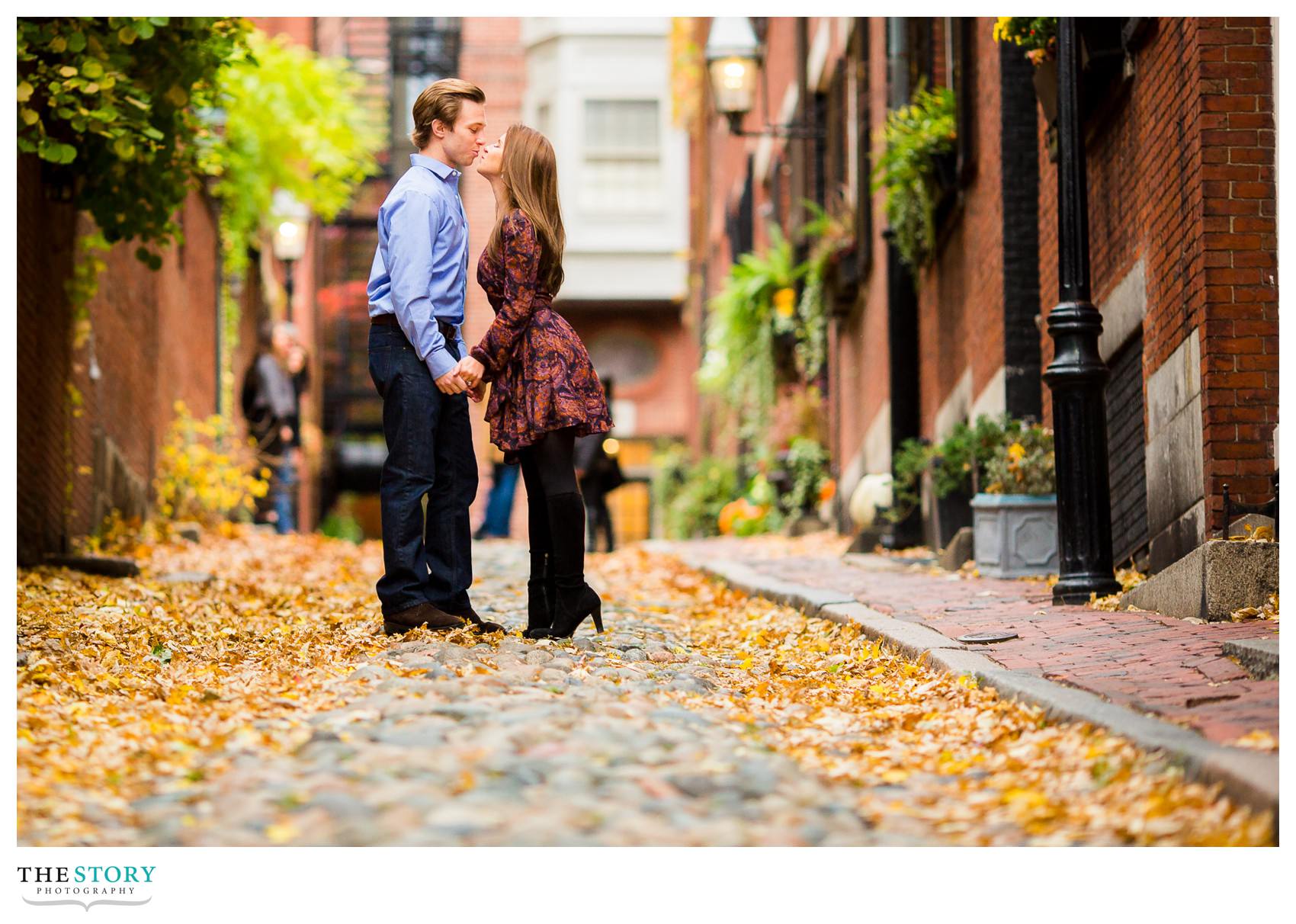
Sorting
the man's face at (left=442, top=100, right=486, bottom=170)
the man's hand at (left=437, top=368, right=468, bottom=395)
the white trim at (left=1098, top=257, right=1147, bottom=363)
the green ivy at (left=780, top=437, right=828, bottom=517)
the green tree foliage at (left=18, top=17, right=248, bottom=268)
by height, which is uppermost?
the green tree foliage at (left=18, top=17, right=248, bottom=268)

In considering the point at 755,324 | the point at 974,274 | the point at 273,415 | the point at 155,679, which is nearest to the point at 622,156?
the point at 755,324

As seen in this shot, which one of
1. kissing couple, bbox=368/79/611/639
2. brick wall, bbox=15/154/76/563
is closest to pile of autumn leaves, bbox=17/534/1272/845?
kissing couple, bbox=368/79/611/639

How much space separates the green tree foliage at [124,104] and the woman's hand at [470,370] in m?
2.15

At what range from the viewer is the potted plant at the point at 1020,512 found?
8.44 metres

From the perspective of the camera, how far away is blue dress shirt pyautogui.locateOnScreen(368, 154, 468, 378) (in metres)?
5.63

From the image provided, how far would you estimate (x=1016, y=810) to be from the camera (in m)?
3.41

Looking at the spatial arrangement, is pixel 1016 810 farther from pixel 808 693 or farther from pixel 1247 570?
pixel 1247 570

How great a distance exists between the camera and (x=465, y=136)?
19.2 feet

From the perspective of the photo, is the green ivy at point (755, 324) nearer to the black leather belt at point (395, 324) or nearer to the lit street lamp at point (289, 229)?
the lit street lamp at point (289, 229)

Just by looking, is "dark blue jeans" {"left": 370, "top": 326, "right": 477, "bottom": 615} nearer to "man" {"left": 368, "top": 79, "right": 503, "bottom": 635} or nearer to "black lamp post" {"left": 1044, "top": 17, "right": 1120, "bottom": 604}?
"man" {"left": 368, "top": 79, "right": 503, "bottom": 635}

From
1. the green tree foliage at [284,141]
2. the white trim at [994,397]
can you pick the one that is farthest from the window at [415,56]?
the white trim at [994,397]

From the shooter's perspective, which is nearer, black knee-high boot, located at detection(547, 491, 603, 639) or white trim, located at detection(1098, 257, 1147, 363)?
black knee-high boot, located at detection(547, 491, 603, 639)

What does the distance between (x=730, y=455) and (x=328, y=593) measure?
1416cm

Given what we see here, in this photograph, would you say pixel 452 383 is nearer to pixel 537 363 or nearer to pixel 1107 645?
pixel 537 363
